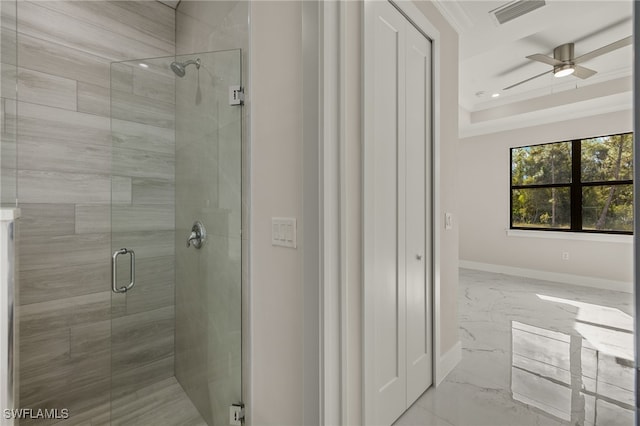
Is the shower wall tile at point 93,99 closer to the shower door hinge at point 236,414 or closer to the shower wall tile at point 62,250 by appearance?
the shower wall tile at point 62,250

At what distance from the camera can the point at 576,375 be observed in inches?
82.2

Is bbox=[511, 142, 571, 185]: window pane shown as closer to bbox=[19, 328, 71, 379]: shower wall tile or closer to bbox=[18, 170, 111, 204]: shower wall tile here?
bbox=[18, 170, 111, 204]: shower wall tile

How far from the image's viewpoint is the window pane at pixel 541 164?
4.78 metres

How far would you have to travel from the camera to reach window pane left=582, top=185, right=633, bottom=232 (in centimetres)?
423

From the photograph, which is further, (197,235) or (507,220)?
(507,220)

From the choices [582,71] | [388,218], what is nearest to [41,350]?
[388,218]

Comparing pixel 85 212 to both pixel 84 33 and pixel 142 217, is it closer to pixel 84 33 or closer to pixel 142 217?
pixel 142 217

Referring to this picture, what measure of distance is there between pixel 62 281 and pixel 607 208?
20.2ft

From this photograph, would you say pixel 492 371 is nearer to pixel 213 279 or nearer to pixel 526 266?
pixel 213 279

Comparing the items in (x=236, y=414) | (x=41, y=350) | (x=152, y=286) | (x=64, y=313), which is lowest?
(x=236, y=414)

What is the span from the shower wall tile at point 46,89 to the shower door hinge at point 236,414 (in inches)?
71.9

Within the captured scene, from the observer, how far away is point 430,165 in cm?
191

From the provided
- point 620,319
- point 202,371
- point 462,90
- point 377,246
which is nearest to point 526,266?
point 620,319

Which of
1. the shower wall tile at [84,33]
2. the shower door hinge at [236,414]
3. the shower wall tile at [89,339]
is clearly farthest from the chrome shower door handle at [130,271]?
the shower wall tile at [84,33]
